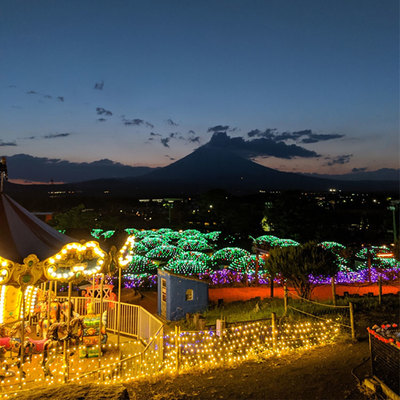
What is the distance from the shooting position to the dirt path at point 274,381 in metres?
6.52

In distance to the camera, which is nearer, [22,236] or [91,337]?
[22,236]

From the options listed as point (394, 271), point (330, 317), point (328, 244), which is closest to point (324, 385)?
point (330, 317)

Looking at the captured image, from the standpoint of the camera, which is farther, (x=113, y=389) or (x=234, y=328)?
(x=234, y=328)

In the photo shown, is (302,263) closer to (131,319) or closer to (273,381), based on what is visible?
(273,381)

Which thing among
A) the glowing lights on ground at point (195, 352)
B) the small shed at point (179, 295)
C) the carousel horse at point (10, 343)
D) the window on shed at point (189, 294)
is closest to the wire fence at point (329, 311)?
the glowing lights on ground at point (195, 352)

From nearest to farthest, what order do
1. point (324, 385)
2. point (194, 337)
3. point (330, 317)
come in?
point (324, 385), point (194, 337), point (330, 317)

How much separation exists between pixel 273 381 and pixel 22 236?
22.9ft

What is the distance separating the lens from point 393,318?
11055mm

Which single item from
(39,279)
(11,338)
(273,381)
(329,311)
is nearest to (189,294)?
(329,311)

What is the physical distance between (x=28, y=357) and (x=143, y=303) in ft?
24.6

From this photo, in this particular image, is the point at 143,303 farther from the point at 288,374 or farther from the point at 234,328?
the point at 288,374

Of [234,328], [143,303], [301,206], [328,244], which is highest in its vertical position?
[301,206]

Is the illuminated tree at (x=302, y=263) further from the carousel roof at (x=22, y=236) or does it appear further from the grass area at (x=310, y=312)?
the carousel roof at (x=22, y=236)

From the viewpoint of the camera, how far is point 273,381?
7102mm
